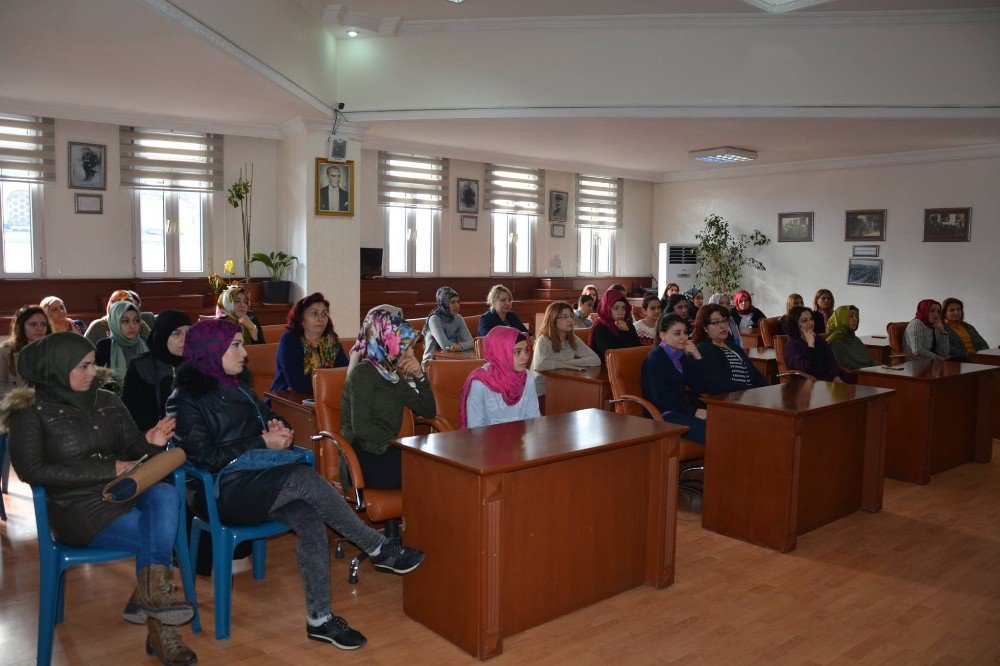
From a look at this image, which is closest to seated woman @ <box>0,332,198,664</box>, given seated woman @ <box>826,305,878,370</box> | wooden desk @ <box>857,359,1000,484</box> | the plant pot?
wooden desk @ <box>857,359,1000,484</box>

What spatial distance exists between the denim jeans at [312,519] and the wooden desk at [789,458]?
2.30m

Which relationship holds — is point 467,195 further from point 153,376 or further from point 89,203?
point 153,376

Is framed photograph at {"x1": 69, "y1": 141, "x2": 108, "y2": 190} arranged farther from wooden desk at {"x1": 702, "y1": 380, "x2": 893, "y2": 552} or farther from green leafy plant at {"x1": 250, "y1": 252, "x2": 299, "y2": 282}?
wooden desk at {"x1": 702, "y1": 380, "x2": 893, "y2": 552}

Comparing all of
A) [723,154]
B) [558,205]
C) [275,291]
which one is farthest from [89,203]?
[723,154]

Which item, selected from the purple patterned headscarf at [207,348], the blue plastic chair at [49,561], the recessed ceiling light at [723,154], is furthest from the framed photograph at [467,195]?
the blue plastic chair at [49,561]

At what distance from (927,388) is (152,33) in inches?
245

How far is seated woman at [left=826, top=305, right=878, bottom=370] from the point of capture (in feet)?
22.4

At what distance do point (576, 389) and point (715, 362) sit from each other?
1.02 metres

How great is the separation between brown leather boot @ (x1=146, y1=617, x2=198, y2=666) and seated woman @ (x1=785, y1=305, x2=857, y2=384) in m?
4.85

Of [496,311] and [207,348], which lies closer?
[207,348]

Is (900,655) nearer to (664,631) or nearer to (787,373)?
(664,631)

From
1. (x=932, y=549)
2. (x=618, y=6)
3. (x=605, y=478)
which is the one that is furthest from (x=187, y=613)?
(x=618, y=6)

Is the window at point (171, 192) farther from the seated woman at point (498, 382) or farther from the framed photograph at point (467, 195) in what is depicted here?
the seated woman at point (498, 382)

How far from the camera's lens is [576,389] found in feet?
18.5
